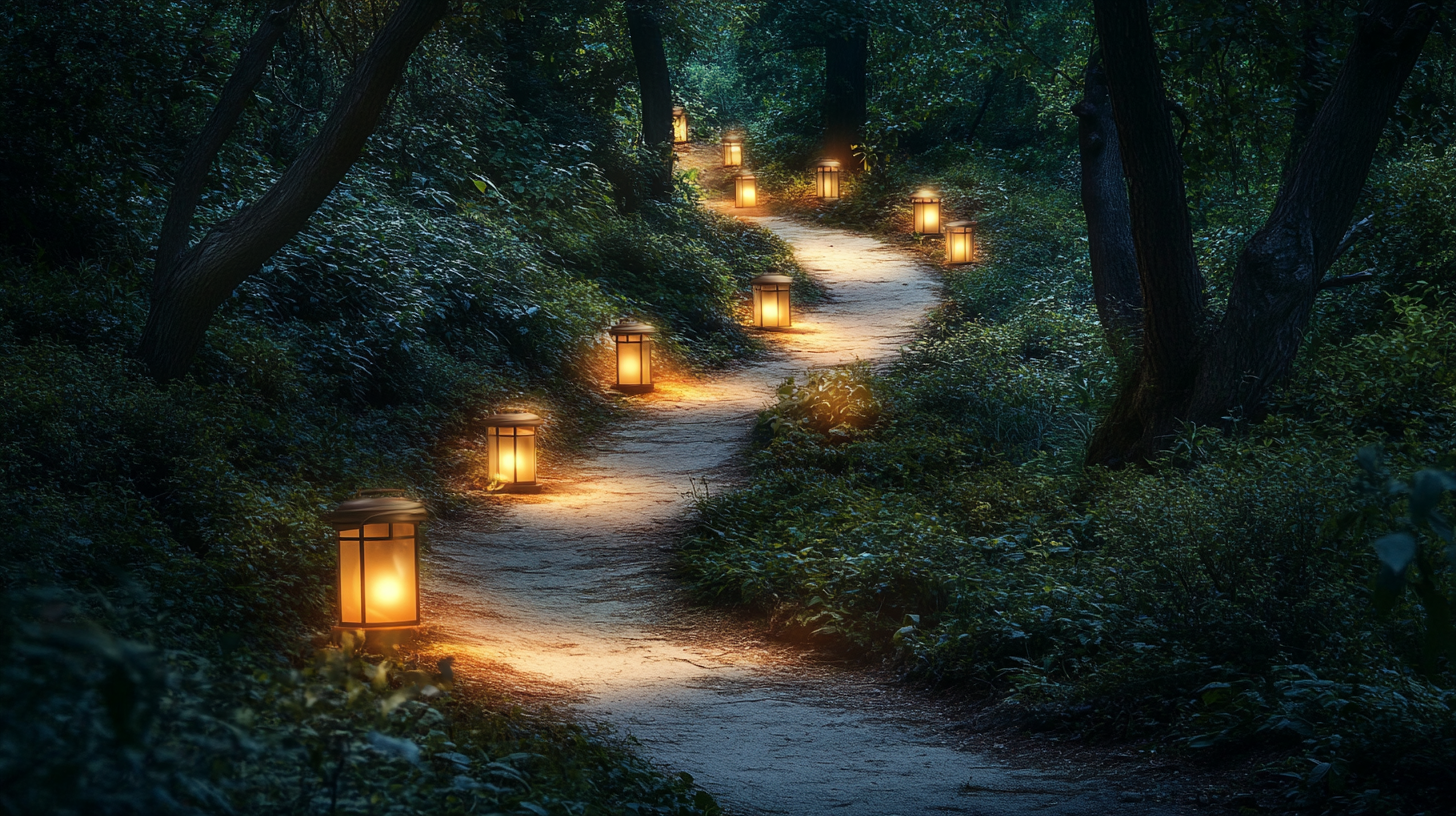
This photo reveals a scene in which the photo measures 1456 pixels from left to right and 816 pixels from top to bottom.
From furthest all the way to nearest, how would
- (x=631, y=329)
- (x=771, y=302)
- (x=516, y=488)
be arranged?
1. (x=771, y=302)
2. (x=631, y=329)
3. (x=516, y=488)

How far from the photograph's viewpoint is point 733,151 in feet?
105

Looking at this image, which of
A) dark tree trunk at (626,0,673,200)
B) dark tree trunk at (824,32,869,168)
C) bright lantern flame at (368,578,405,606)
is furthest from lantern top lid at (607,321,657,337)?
dark tree trunk at (824,32,869,168)

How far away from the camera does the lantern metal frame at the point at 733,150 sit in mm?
32094

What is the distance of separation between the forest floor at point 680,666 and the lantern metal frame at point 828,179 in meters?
15.1

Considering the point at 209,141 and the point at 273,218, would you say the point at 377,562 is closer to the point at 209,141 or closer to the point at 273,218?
the point at 273,218

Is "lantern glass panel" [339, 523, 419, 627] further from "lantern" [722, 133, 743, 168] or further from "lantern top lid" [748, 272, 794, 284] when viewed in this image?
"lantern" [722, 133, 743, 168]

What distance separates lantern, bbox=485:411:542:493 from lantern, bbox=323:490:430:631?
13.9 ft

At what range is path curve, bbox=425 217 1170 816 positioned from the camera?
4766mm

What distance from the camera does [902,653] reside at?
6879 mm

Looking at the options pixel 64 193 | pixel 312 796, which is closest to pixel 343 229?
pixel 64 193

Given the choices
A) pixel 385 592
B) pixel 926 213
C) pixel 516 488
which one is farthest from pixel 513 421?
pixel 926 213

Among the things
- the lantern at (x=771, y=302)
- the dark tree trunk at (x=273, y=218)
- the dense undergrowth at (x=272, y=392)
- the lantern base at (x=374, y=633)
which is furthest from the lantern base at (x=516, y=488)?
the lantern at (x=771, y=302)

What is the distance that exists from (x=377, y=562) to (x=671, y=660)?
1.90 m

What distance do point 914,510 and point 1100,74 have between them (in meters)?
6.19
